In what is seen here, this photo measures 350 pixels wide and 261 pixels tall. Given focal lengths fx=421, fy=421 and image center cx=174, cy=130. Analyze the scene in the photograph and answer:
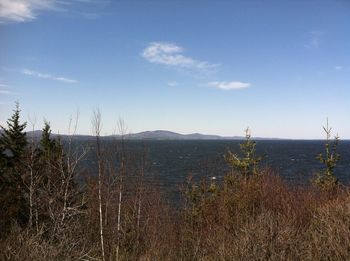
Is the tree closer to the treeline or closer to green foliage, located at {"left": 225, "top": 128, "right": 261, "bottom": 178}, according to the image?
the treeline

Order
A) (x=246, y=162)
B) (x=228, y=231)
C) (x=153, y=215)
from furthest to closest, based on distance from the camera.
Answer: (x=246, y=162) → (x=153, y=215) → (x=228, y=231)

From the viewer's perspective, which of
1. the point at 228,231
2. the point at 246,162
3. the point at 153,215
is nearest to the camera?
the point at 228,231

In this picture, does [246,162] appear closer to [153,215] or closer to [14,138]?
[153,215]

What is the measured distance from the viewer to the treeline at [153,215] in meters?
12.5

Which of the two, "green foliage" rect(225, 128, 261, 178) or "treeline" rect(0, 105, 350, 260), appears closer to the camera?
"treeline" rect(0, 105, 350, 260)

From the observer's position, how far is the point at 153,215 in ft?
75.1

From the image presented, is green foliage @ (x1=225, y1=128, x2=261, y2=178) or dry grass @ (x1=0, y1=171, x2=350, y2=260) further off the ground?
green foliage @ (x1=225, y1=128, x2=261, y2=178)

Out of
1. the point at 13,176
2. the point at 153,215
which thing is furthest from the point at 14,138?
the point at 153,215

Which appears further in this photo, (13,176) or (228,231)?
(13,176)

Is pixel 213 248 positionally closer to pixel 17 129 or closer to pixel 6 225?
pixel 6 225

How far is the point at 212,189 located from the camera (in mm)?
27422

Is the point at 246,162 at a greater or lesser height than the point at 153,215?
greater

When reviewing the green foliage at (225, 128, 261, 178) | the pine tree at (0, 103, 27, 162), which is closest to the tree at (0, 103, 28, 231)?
the pine tree at (0, 103, 27, 162)

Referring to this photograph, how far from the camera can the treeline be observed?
1253 cm
